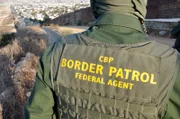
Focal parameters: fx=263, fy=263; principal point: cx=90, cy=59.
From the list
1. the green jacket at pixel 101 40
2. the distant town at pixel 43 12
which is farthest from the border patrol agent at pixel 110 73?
the distant town at pixel 43 12

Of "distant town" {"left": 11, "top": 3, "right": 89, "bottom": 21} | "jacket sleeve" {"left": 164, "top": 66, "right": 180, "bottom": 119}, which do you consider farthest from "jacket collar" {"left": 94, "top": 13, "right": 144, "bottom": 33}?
"distant town" {"left": 11, "top": 3, "right": 89, "bottom": 21}

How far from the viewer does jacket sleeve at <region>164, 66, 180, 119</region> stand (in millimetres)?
1360

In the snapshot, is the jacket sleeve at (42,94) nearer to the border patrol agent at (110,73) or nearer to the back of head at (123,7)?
the border patrol agent at (110,73)

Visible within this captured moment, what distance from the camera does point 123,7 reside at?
1.50 m

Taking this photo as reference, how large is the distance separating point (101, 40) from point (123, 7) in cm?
23

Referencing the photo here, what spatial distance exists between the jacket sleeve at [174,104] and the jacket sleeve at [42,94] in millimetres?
700

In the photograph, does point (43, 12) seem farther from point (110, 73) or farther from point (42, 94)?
point (110, 73)

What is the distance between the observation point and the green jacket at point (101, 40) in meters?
1.49

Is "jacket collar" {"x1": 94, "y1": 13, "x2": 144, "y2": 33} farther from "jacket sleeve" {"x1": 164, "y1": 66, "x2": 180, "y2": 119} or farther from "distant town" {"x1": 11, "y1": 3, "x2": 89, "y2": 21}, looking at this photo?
"distant town" {"x1": 11, "y1": 3, "x2": 89, "y2": 21}

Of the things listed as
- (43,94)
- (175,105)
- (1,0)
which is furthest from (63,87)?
(1,0)

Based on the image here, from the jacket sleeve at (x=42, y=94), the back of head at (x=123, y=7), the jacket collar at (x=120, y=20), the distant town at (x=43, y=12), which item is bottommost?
the distant town at (x=43, y=12)

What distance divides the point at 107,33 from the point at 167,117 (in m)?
0.57

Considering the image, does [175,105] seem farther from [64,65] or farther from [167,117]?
[64,65]

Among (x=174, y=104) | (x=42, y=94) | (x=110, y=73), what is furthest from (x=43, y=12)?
(x=174, y=104)
